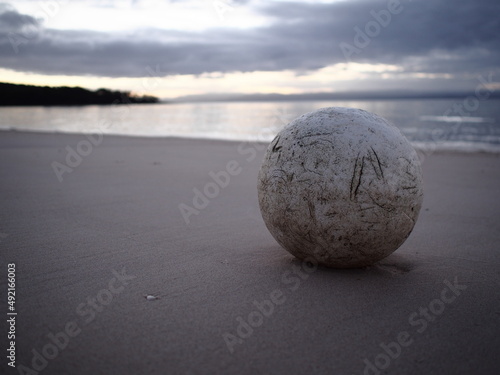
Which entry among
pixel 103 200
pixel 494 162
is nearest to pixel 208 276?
pixel 103 200

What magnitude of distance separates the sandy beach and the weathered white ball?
1.46ft

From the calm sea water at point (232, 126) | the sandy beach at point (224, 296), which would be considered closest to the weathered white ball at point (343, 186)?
the sandy beach at point (224, 296)

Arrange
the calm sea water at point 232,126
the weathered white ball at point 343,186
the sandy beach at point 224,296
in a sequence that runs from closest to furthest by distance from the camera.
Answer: the sandy beach at point 224,296, the weathered white ball at point 343,186, the calm sea water at point 232,126

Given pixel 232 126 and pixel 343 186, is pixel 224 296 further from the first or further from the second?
pixel 232 126

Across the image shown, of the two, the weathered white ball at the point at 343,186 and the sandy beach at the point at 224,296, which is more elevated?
the weathered white ball at the point at 343,186

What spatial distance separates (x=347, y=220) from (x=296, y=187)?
50 centimetres

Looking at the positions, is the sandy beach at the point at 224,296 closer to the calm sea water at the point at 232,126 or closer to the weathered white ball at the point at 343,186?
the weathered white ball at the point at 343,186

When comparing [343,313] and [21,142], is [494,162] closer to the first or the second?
Result: [343,313]

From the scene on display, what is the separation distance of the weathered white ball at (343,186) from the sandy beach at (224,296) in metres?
0.45

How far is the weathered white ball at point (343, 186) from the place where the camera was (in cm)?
333

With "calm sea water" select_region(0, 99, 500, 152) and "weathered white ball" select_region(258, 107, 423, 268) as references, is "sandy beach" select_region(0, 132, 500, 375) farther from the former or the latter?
"calm sea water" select_region(0, 99, 500, 152)

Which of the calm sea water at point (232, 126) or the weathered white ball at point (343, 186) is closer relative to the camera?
the weathered white ball at point (343, 186)

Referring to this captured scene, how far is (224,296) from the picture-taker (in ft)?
11.3

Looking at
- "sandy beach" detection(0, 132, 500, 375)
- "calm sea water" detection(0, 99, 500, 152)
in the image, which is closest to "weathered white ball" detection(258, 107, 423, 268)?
"sandy beach" detection(0, 132, 500, 375)
